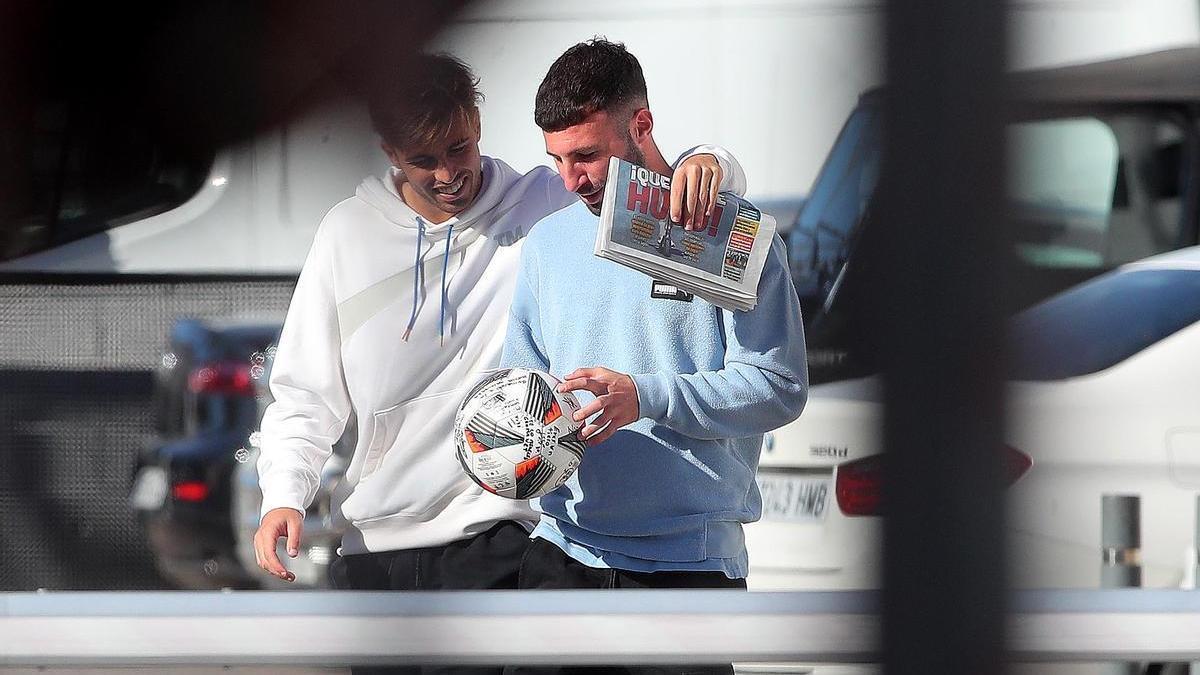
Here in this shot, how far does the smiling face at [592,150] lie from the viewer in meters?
1.73

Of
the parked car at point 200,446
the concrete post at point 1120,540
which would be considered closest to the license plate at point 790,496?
the concrete post at point 1120,540

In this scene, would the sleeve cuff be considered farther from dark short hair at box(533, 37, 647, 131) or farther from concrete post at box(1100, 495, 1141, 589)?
concrete post at box(1100, 495, 1141, 589)

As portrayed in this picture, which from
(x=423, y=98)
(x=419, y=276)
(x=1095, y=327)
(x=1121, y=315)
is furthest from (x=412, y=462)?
(x=1121, y=315)

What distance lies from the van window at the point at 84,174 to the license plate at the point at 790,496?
1146mm

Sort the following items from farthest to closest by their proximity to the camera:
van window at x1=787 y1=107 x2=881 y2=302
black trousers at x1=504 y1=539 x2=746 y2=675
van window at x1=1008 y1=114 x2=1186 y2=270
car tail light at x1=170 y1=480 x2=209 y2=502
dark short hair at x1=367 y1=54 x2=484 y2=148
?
van window at x1=1008 y1=114 x2=1186 y2=270, car tail light at x1=170 y1=480 x2=209 y2=502, van window at x1=787 y1=107 x2=881 y2=302, dark short hair at x1=367 y1=54 x2=484 y2=148, black trousers at x1=504 y1=539 x2=746 y2=675

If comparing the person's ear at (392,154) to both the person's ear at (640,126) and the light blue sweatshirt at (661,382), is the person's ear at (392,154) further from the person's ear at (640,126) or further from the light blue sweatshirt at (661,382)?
the person's ear at (640,126)

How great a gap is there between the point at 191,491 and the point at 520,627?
2.03 meters

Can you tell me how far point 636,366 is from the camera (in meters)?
1.70

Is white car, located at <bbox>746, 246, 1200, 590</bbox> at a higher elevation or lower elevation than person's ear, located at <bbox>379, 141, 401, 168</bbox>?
lower

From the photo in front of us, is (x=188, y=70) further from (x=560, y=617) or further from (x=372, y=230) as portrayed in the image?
(x=560, y=617)

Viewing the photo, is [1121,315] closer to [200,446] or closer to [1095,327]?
[1095,327]

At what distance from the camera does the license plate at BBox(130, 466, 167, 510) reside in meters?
2.46

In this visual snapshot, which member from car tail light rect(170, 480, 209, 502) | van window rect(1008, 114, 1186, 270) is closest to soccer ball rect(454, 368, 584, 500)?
car tail light rect(170, 480, 209, 502)

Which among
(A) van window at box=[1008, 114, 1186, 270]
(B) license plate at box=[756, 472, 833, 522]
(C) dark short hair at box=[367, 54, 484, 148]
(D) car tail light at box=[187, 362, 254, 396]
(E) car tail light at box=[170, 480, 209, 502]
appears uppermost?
(A) van window at box=[1008, 114, 1186, 270]
